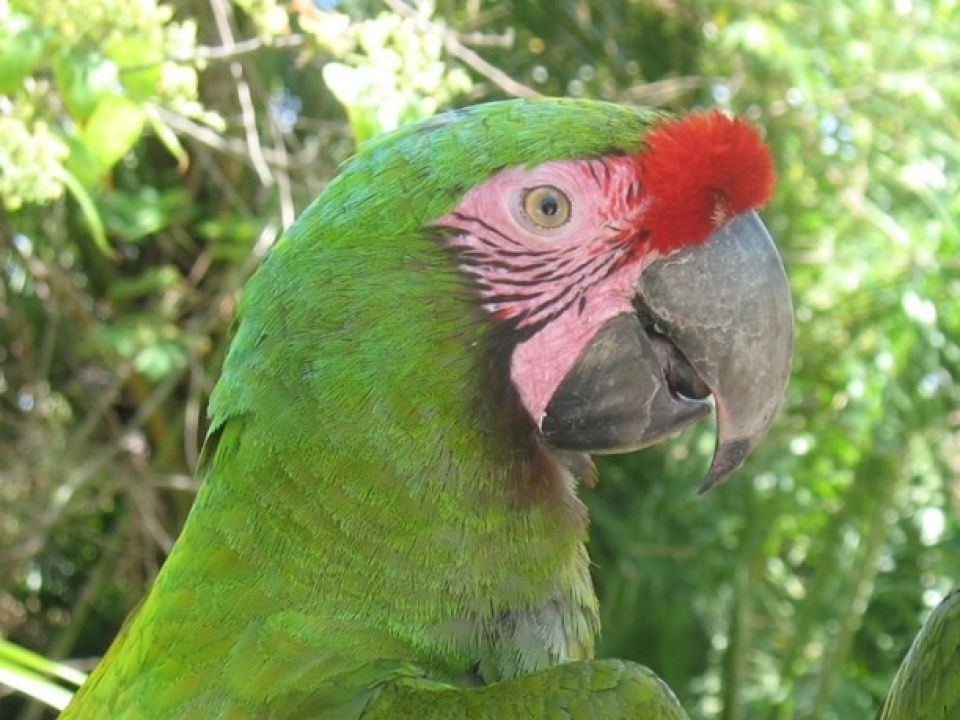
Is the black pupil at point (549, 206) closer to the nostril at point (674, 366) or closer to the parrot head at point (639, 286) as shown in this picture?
the parrot head at point (639, 286)

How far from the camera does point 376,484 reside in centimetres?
88

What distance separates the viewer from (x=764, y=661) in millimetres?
2906

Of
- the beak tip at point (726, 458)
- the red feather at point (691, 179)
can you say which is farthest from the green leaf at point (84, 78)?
the beak tip at point (726, 458)

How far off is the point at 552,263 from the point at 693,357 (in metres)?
0.15

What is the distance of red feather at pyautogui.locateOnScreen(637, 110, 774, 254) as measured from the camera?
91 cm

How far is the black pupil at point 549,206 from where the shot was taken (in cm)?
93

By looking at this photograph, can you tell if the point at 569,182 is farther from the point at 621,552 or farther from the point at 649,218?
the point at 621,552

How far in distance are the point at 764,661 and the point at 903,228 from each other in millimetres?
1204

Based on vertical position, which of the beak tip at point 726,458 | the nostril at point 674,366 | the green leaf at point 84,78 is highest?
the green leaf at point 84,78

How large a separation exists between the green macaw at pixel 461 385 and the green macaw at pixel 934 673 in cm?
21

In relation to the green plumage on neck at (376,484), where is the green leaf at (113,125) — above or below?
above

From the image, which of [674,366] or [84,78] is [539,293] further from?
[84,78]

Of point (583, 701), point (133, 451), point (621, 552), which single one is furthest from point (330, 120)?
point (583, 701)

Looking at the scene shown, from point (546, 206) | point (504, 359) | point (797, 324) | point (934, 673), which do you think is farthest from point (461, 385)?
point (797, 324)
